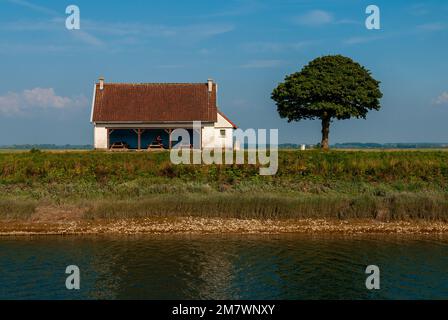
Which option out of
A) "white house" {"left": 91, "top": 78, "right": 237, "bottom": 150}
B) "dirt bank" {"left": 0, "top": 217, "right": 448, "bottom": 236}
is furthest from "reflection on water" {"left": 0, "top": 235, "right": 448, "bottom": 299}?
"white house" {"left": 91, "top": 78, "right": 237, "bottom": 150}

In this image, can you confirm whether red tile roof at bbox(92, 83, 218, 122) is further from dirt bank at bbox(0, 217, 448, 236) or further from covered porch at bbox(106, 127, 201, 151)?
dirt bank at bbox(0, 217, 448, 236)

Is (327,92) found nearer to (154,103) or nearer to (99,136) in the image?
(154,103)

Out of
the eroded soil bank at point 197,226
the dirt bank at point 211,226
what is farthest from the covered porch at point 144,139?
the dirt bank at point 211,226

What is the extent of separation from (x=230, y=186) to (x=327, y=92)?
21.0 m

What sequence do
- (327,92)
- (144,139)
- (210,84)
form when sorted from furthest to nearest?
1. (210,84)
2. (144,139)
3. (327,92)

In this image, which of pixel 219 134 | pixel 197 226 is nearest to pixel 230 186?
pixel 197 226

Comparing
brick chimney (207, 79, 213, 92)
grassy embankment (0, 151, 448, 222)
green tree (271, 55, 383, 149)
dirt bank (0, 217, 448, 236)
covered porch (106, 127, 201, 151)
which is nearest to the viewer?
dirt bank (0, 217, 448, 236)

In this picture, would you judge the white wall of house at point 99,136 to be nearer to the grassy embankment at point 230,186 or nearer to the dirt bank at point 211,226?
the grassy embankment at point 230,186

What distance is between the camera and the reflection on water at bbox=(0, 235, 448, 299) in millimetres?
13500

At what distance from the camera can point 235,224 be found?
22.3 metres

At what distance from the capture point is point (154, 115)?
1861 inches

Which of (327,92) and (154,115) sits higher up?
(327,92)

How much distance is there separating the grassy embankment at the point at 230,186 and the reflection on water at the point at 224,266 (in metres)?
2.97
